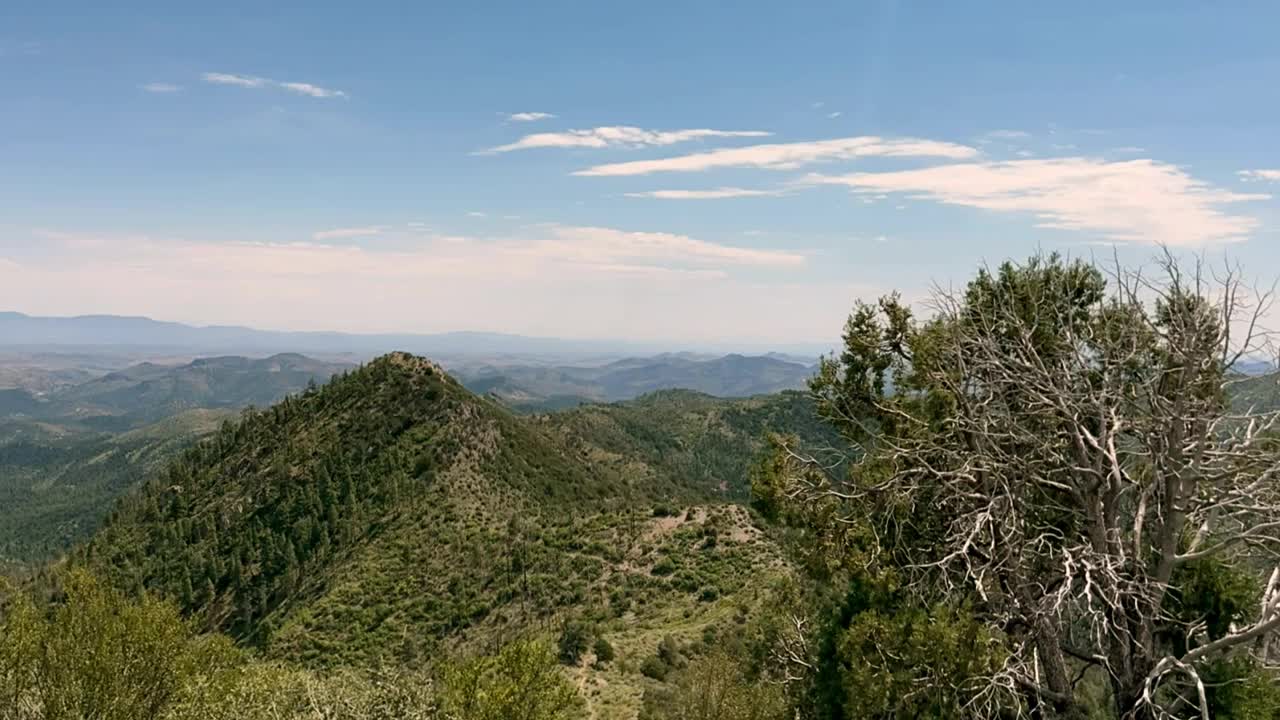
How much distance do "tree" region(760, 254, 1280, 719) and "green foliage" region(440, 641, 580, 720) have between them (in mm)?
7193

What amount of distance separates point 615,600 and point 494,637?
32.6ft

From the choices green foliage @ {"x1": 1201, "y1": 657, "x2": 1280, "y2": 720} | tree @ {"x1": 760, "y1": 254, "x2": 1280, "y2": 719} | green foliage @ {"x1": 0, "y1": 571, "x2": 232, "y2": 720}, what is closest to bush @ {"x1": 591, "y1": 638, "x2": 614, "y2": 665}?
green foliage @ {"x1": 0, "y1": 571, "x2": 232, "y2": 720}

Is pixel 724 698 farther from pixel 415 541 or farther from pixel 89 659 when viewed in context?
pixel 415 541

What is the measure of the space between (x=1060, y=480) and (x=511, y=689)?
47.2 ft

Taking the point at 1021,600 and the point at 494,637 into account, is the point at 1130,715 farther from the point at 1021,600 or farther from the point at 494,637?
the point at 494,637

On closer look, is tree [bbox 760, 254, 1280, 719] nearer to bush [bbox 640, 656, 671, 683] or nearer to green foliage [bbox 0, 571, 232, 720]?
green foliage [bbox 0, 571, 232, 720]

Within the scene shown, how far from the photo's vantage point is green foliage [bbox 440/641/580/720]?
16.0 metres

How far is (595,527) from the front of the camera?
69.6 metres

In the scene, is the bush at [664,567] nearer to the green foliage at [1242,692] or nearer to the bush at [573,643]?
the bush at [573,643]

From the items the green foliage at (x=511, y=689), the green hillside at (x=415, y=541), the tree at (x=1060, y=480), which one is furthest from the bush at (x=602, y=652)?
the tree at (x=1060, y=480)

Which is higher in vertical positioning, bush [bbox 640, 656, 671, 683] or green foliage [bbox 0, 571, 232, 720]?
green foliage [bbox 0, 571, 232, 720]

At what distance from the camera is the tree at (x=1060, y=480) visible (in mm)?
12664

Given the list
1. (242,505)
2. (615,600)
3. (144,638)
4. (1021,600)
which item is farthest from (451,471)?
(1021,600)

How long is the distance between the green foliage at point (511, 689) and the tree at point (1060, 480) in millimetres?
7193
